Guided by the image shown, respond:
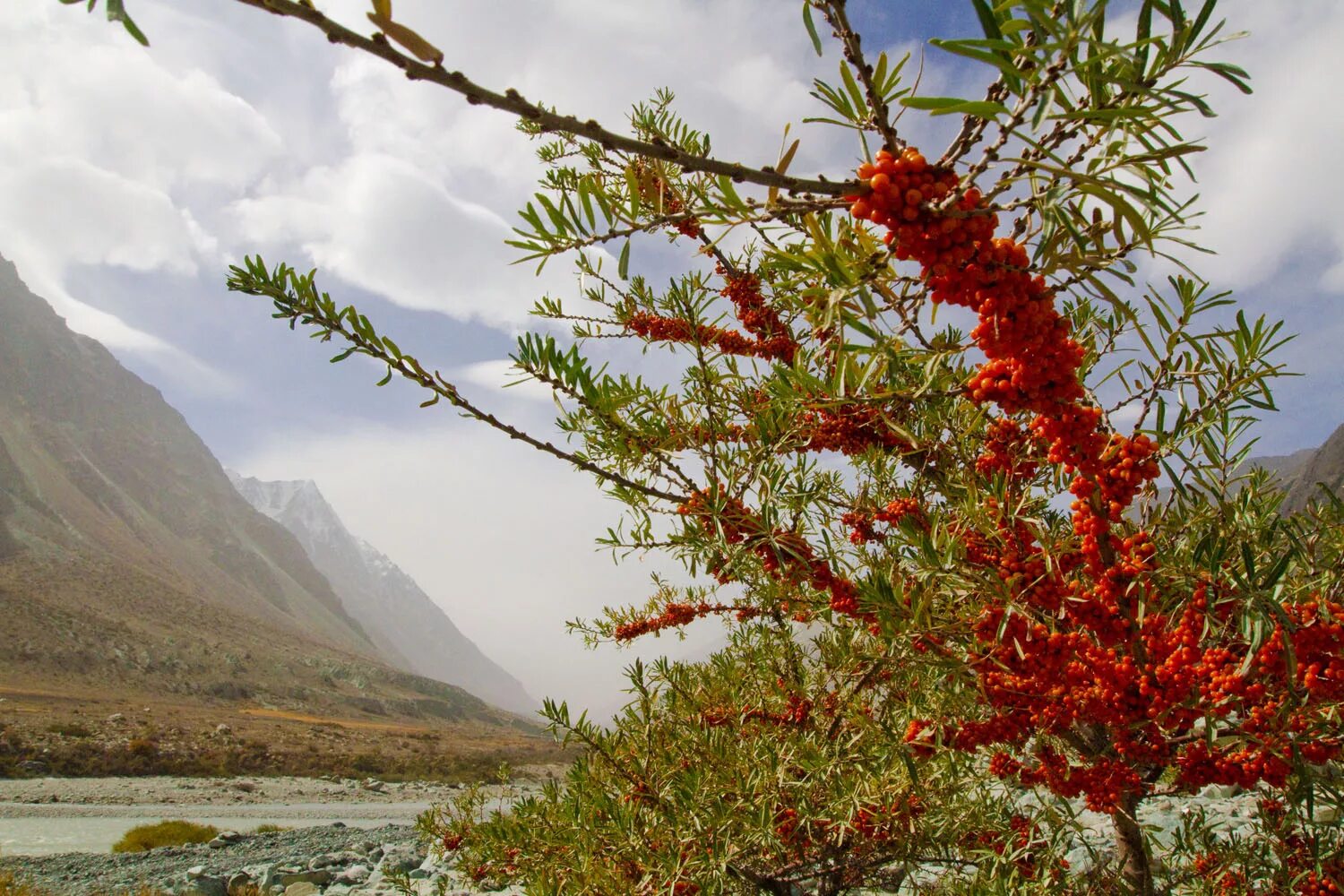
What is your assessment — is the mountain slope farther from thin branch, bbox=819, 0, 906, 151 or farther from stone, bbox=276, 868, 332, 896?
thin branch, bbox=819, 0, 906, 151

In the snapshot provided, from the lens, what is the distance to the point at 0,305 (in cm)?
7556

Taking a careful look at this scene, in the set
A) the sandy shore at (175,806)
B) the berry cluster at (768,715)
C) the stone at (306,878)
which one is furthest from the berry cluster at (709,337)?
the sandy shore at (175,806)

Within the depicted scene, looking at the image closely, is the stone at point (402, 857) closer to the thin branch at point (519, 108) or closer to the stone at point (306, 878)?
the stone at point (306, 878)

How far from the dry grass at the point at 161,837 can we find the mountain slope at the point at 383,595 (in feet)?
466

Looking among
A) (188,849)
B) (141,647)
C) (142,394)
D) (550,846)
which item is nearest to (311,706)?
(141,647)

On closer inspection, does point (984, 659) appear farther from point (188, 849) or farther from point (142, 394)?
point (142, 394)

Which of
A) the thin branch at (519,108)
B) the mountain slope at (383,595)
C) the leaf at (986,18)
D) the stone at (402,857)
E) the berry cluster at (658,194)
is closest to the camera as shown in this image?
the thin branch at (519,108)

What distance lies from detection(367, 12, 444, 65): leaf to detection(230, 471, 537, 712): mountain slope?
158 meters

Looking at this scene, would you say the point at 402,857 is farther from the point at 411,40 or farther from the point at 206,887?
the point at 411,40

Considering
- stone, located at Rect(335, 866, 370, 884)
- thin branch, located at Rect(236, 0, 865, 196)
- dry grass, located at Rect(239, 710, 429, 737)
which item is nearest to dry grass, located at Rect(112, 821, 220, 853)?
stone, located at Rect(335, 866, 370, 884)

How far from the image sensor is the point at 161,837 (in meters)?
12.3

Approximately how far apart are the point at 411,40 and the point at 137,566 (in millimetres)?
72257

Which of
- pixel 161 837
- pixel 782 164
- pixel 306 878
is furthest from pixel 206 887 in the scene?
pixel 782 164

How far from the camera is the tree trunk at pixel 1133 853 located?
1568mm
